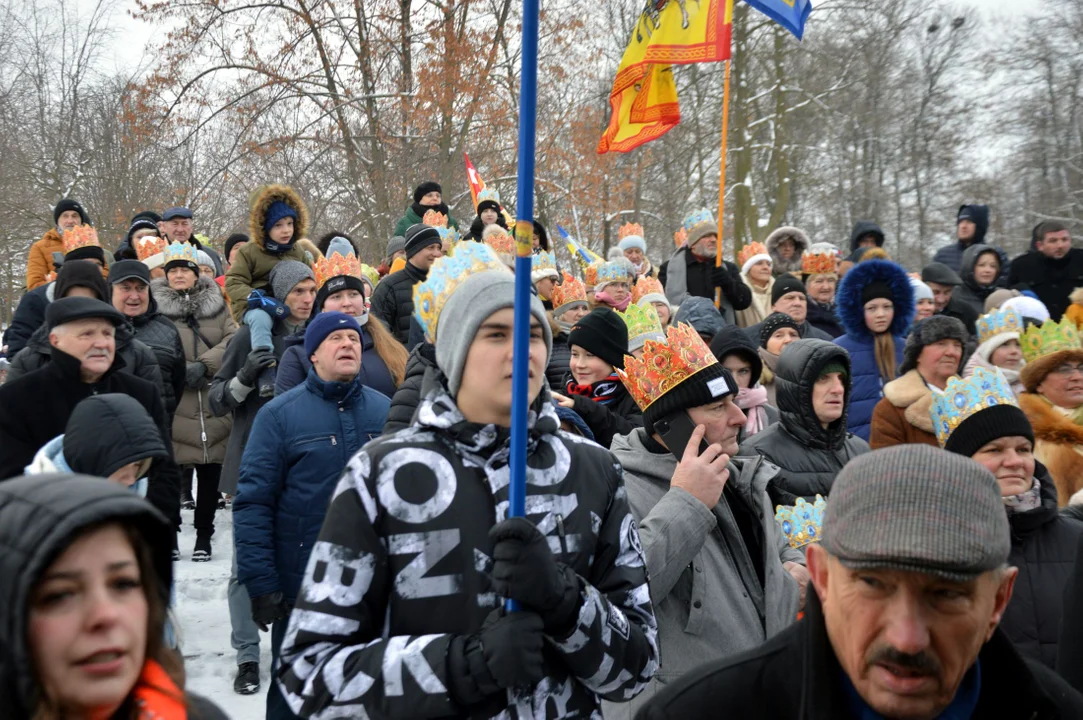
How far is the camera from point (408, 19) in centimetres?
1695

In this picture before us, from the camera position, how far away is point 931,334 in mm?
5844

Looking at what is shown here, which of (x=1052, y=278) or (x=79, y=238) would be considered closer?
(x=79, y=238)

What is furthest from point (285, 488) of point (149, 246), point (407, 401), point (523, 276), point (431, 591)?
point (149, 246)

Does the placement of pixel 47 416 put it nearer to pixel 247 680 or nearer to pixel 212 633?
pixel 247 680

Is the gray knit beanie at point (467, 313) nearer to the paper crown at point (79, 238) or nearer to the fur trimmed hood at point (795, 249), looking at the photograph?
the paper crown at point (79, 238)

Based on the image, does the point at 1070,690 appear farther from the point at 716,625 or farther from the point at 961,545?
the point at 716,625

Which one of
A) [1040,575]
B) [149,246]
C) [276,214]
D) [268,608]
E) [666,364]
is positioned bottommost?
[268,608]

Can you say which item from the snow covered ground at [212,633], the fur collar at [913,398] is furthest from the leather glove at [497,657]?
the fur collar at [913,398]

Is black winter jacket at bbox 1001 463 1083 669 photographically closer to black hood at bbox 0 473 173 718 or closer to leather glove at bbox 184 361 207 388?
black hood at bbox 0 473 173 718

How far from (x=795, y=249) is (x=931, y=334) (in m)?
5.83

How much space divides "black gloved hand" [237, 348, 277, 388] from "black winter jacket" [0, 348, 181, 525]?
4.64 feet

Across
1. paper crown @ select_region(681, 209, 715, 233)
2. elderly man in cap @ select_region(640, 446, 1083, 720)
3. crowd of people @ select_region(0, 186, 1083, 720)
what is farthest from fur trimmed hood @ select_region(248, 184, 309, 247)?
elderly man in cap @ select_region(640, 446, 1083, 720)

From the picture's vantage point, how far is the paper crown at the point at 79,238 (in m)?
9.74

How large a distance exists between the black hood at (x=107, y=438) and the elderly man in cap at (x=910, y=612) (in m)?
2.61
